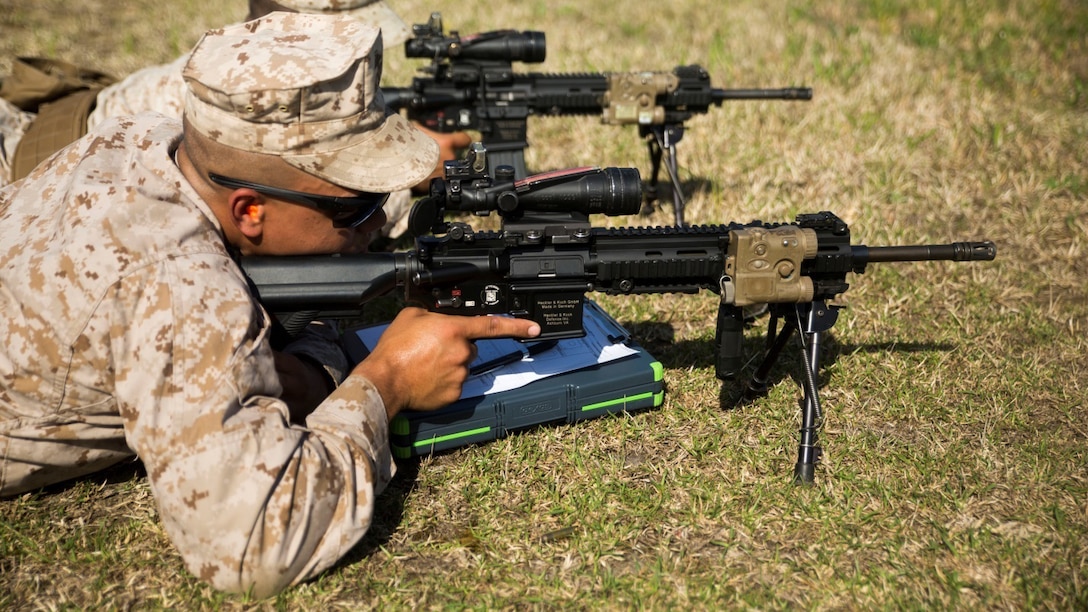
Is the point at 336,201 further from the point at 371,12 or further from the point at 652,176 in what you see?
the point at 652,176

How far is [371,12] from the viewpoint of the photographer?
6.45 m

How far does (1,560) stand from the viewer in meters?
3.70

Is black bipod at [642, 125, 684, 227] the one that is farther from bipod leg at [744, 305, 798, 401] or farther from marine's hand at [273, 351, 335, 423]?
marine's hand at [273, 351, 335, 423]

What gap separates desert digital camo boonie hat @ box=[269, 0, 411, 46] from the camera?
240 inches

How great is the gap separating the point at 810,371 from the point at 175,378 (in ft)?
8.66

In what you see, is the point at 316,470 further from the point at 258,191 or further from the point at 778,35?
the point at 778,35

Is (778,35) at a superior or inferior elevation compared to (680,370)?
superior

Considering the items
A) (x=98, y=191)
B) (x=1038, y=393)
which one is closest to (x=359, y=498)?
(x=98, y=191)

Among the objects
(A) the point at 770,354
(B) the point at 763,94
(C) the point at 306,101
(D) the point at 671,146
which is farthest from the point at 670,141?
(C) the point at 306,101

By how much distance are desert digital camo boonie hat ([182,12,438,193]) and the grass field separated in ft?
4.99

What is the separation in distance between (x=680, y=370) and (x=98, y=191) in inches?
120

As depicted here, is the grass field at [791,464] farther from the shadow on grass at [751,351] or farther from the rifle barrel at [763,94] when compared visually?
the rifle barrel at [763,94]

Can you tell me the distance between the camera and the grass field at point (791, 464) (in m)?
3.63

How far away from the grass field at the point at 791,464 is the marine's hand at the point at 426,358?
57 centimetres
